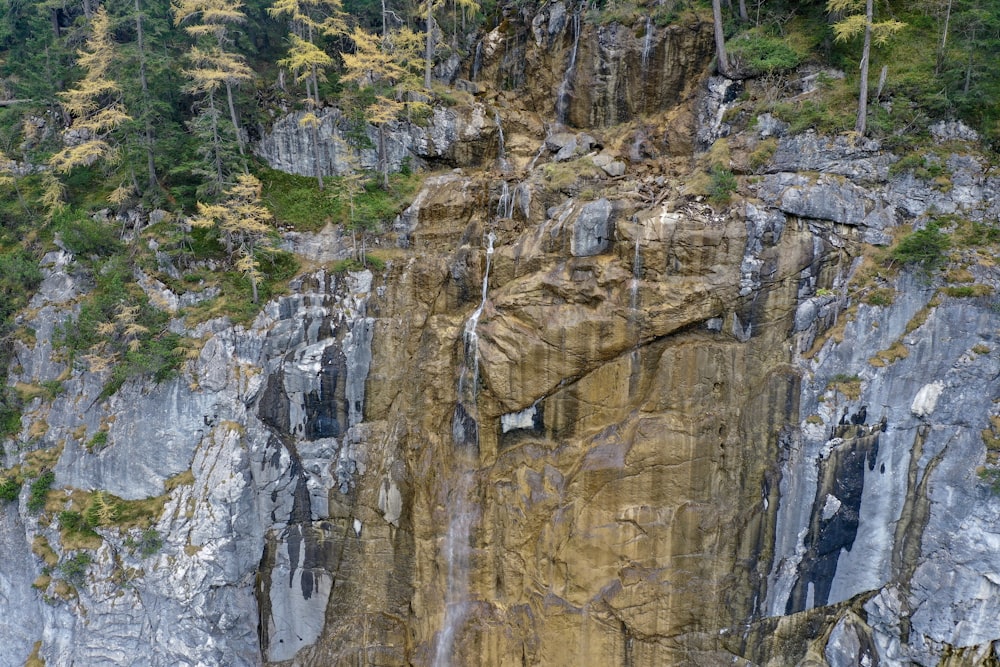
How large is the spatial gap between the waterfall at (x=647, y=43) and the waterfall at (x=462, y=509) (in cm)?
1364

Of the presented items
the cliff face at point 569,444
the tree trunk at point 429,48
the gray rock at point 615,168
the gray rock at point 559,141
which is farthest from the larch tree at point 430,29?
the gray rock at point 615,168

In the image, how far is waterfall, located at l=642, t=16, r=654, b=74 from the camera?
22.8 m

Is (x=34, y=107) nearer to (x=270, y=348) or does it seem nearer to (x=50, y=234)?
(x=50, y=234)

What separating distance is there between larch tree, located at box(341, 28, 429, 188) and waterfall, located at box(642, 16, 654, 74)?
935cm

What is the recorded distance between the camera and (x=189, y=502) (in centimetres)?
1822

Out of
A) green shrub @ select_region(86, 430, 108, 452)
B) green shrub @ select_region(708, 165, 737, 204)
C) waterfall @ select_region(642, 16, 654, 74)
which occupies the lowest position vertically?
green shrub @ select_region(86, 430, 108, 452)

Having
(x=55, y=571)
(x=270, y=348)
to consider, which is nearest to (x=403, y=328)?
(x=270, y=348)

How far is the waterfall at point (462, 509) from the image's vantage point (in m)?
18.0

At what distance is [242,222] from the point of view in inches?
770

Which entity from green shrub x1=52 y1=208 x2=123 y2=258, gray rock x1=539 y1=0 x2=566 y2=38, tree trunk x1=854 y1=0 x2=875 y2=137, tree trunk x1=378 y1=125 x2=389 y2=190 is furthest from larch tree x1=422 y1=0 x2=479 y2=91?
tree trunk x1=854 y1=0 x2=875 y2=137

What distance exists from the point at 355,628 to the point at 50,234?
1913cm

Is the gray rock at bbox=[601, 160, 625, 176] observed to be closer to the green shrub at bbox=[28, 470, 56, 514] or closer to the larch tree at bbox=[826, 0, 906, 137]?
the larch tree at bbox=[826, 0, 906, 137]

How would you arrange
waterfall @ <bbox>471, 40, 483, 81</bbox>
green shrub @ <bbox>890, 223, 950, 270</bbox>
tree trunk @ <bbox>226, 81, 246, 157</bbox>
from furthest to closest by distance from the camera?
waterfall @ <bbox>471, 40, 483, 81</bbox> < tree trunk @ <bbox>226, 81, 246, 157</bbox> < green shrub @ <bbox>890, 223, 950, 270</bbox>

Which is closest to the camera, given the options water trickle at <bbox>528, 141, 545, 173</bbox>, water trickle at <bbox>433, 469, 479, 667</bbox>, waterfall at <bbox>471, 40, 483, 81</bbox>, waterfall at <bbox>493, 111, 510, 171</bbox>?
water trickle at <bbox>433, 469, 479, 667</bbox>
